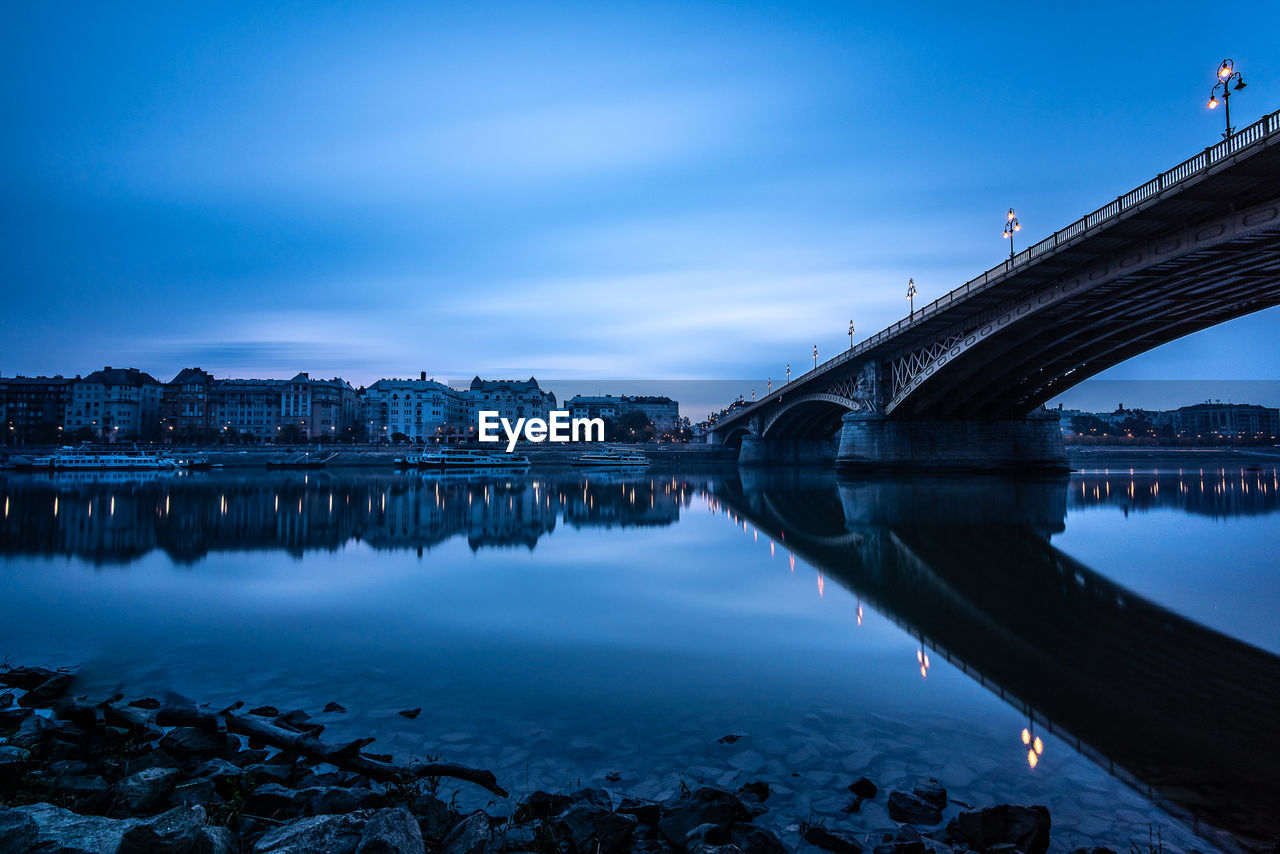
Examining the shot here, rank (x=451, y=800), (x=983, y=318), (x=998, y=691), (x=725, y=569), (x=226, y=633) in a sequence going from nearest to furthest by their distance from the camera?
(x=451, y=800)
(x=998, y=691)
(x=226, y=633)
(x=725, y=569)
(x=983, y=318)

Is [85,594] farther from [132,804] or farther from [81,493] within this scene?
[81,493]

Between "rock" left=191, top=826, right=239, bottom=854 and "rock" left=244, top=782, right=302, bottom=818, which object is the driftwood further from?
"rock" left=191, top=826, right=239, bottom=854

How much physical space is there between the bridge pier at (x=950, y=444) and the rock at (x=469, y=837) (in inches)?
2001

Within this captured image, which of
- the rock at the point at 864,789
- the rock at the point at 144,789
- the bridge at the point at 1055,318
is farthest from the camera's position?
the bridge at the point at 1055,318

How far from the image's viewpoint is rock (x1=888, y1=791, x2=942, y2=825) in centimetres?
509

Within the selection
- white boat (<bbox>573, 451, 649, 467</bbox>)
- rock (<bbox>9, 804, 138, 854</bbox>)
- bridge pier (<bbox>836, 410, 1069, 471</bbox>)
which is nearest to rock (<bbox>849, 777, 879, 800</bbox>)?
rock (<bbox>9, 804, 138, 854</bbox>)

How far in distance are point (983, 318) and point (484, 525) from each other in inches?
1196

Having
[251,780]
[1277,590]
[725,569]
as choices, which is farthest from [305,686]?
[1277,590]

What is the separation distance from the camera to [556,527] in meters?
26.9

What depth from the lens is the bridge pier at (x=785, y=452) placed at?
294ft

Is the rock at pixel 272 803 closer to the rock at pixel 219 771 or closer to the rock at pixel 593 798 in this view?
the rock at pixel 219 771

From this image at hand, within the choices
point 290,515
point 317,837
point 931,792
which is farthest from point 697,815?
point 290,515

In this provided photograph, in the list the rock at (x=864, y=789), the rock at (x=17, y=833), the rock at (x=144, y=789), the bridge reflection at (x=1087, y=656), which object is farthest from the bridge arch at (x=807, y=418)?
the rock at (x=17, y=833)

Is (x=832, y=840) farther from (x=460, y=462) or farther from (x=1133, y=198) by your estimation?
(x=460, y=462)
